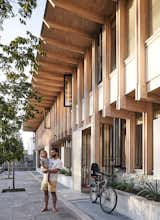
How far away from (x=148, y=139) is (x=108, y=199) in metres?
2.02

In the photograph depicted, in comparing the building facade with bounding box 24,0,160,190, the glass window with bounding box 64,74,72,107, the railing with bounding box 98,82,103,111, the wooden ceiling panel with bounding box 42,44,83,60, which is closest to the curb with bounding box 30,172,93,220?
the building facade with bounding box 24,0,160,190

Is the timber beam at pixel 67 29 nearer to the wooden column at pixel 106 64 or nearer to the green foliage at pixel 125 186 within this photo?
the wooden column at pixel 106 64

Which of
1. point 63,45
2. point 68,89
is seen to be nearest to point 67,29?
point 63,45

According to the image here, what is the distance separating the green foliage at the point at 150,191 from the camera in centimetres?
981

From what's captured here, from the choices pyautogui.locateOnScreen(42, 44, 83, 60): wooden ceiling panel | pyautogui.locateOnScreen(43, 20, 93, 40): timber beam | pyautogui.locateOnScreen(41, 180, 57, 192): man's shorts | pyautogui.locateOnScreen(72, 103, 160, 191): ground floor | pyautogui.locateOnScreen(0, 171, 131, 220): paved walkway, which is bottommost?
pyautogui.locateOnScreen(0, 171, 131, 220): paved walkway

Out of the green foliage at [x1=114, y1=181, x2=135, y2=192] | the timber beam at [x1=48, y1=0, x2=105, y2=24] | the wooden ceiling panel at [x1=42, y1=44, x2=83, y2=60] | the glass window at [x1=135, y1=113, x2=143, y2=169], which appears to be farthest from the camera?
the wooden ceiling panel at [x1=42, y1=44, x2=83, y2=60]

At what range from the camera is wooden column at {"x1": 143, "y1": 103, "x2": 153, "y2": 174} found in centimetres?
1230

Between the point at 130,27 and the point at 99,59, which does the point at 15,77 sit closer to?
the point at 130,27

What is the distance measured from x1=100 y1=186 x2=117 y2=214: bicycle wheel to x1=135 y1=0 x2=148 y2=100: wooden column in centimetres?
285

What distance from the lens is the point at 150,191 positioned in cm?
1027

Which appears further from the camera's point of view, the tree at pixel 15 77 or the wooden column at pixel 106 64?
the wooden column at pixel 106 64

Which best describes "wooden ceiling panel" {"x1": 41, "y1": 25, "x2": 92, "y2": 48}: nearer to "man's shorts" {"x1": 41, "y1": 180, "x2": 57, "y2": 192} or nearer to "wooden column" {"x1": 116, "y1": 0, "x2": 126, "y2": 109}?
"wooden column" {"x1": 116, "y1": 0, "x2": 126, "y2": 109}

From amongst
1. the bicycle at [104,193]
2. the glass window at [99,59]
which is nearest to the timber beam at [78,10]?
the glass window at [99,59]

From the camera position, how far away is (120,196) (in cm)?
1170
